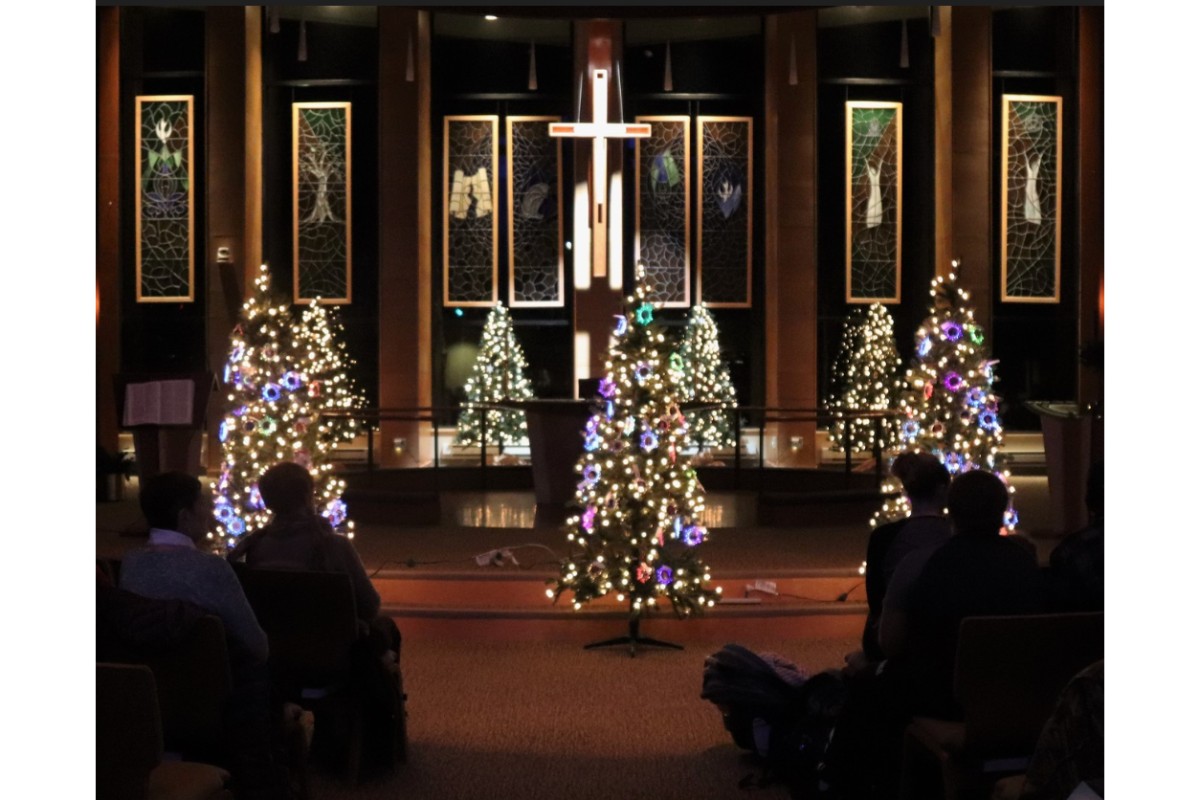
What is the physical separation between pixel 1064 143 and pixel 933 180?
145 cm

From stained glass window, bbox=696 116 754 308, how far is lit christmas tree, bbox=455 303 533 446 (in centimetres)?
253

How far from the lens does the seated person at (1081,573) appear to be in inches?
191

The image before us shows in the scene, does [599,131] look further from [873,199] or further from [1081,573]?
[1081,573]

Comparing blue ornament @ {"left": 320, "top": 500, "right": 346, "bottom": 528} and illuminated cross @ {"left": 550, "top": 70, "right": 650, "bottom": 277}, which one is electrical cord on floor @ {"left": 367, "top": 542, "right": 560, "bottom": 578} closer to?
blue ornament @ {"left": 320, "top": 500, "right": 346, "bottom": 528}

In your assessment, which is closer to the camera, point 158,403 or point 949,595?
point 949,595

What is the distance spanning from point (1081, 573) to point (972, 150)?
13.1m

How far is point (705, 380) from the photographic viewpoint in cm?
1653

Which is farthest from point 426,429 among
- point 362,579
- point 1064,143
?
point 362,579

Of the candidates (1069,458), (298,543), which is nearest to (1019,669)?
(298,543)

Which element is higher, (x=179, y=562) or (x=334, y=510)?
(x=179, y=562)

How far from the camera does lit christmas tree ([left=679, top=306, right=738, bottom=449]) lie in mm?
16297

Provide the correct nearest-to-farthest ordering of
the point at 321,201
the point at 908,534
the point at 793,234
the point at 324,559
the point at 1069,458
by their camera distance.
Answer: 1. the point at 908,534
2. the point at 324,559
3. the point at 1069,458
4. the point at 793,234
5. the point at 321,201

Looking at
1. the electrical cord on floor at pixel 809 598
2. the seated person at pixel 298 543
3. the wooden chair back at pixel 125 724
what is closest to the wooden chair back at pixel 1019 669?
the wooden chair back at pixel 125 724

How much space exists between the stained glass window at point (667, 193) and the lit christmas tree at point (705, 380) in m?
1.22
